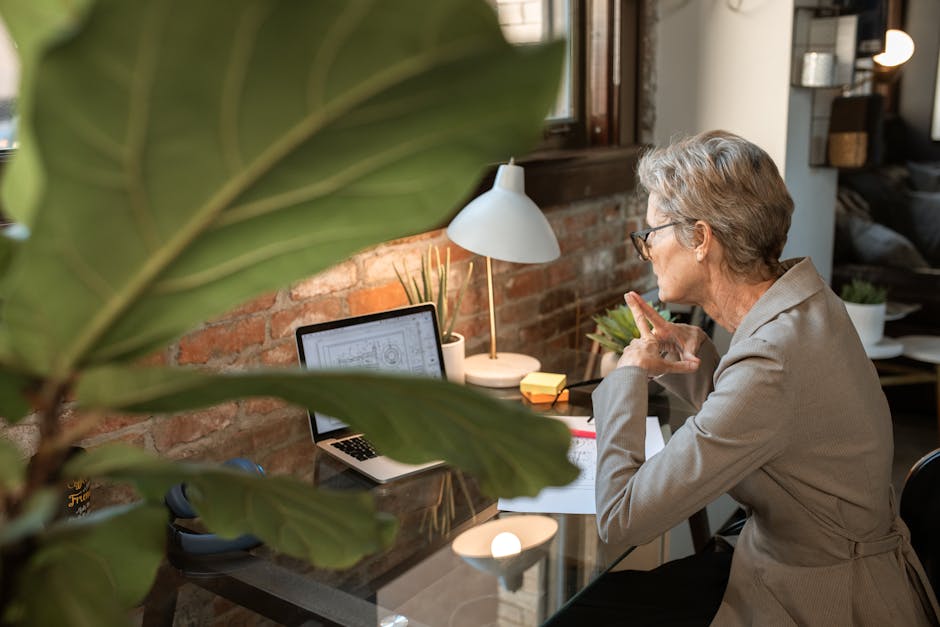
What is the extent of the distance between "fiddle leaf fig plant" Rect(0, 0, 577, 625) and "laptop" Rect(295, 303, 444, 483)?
133 centimetres

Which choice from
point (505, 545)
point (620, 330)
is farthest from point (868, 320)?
point (505, 545)

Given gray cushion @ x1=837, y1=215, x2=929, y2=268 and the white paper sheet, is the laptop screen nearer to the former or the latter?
the white paper sheet

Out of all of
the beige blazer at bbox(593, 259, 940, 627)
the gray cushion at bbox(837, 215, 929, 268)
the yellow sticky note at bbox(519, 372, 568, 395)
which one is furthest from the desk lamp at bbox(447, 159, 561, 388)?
the gray cushion at bbox(837, 215, 929, 268)

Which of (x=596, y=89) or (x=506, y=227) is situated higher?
(x=596, y=89)

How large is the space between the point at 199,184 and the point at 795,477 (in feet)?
4.49

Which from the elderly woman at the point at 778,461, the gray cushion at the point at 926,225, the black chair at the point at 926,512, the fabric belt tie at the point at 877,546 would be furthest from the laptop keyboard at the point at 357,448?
the gray cushion at the point at 926,225

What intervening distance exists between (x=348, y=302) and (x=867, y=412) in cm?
114

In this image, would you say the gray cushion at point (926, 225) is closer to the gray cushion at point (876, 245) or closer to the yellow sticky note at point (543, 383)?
the gray cushion at point (876, 245)

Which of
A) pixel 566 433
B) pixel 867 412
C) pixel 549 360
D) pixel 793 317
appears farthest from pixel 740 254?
pixel 566 433

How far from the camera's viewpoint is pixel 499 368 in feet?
7.30

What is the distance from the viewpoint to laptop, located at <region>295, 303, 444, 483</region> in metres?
1.72

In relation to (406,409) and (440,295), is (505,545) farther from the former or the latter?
(406,409)

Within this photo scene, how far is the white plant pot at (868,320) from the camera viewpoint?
12.3 feet

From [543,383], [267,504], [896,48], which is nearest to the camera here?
[267,504]
